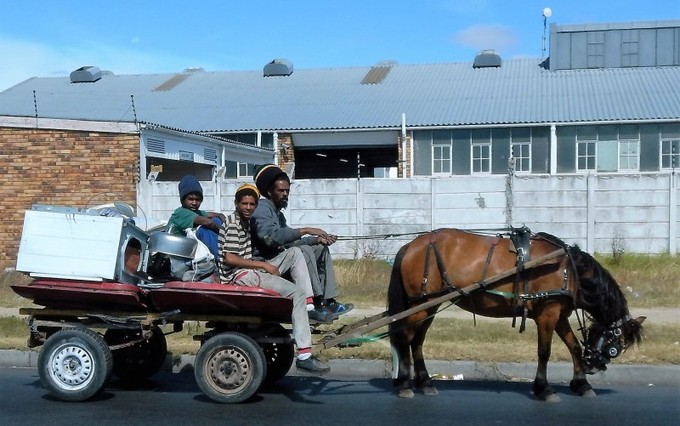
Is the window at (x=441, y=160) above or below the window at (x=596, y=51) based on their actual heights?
below

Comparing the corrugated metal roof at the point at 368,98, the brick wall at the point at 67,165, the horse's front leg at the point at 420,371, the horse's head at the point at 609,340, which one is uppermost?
the corrugated metal roof at the point at 368,98

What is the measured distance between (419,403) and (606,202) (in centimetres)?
1092

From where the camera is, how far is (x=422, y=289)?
823 cm

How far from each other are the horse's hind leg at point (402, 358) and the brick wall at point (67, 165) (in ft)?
37.6

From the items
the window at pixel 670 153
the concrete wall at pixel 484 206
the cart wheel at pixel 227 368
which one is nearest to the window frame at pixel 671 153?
the window at pixel 670 153

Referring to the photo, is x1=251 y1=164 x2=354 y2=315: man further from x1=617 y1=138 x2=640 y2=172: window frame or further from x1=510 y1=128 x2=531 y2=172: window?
x1=617 y1=138 x2=640 y2=172: window frame

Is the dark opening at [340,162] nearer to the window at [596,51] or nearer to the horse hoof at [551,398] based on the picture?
the window at [596,51]

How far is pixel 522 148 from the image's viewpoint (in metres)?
30.9

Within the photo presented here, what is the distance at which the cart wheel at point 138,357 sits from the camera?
8891mm

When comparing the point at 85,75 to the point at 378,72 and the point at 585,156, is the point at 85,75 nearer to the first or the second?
the point at 378,72

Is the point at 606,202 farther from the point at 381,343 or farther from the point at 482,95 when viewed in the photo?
the point at 482,95

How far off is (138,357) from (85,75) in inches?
1325

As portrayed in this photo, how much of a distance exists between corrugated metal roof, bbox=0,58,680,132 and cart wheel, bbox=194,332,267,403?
23.7 metres

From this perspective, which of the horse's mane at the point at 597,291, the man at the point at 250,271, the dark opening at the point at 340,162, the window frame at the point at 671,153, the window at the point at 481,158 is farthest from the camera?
the dark opening at the point at 340,162
